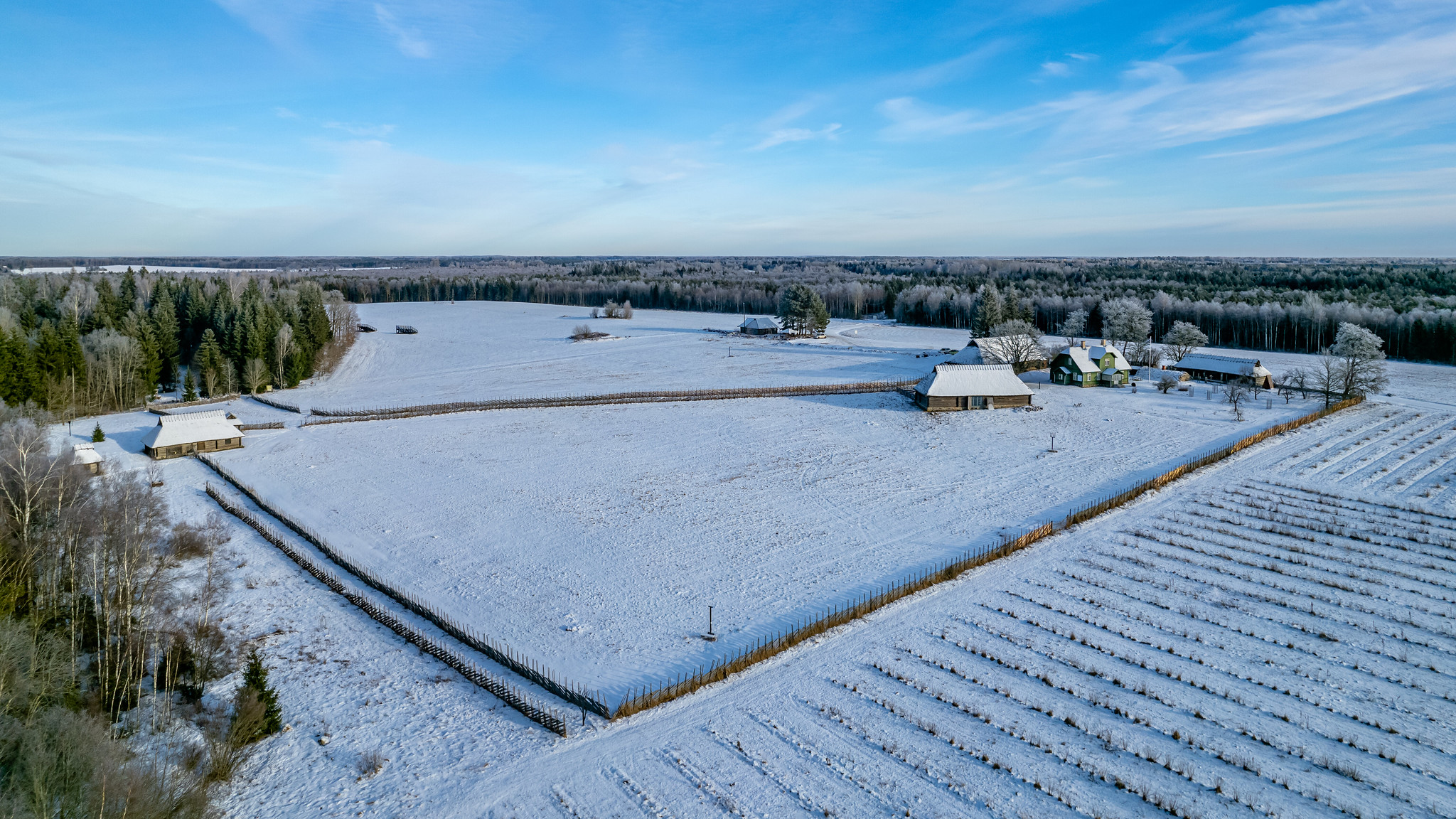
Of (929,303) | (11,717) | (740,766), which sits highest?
(929,303)

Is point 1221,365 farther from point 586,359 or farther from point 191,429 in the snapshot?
point 191,429

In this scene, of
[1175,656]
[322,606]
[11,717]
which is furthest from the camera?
[322,606]

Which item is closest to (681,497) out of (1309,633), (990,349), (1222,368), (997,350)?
(1309,633)

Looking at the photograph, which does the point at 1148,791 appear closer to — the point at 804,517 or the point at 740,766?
the point at 740,766

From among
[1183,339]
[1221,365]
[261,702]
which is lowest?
[261,702]

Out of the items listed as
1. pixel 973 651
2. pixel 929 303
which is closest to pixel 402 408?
pixel 973 651

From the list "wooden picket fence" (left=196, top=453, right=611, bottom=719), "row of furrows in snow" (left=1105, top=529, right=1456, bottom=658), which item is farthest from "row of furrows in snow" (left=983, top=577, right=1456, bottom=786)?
"wooden picket fence" (left=196, top=453, right=611, bottom=719)
